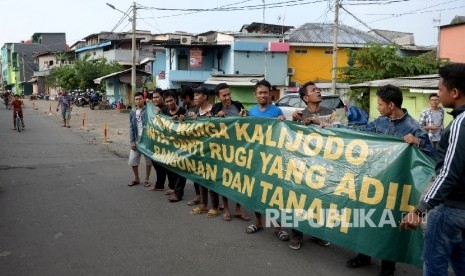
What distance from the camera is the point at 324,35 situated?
3338 centimetres

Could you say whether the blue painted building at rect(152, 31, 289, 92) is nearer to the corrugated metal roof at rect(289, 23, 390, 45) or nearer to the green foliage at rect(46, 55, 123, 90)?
the corrugated metal roof at rect(289, 23, 390, 45)

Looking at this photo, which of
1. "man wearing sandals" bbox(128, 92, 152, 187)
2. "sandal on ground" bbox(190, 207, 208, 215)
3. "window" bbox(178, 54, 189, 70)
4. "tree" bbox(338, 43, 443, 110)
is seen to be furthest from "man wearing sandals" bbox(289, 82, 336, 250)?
"window" bbox(178, 54, 189, 70)

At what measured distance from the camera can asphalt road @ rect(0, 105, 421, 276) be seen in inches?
170

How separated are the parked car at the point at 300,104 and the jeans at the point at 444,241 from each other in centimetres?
1173

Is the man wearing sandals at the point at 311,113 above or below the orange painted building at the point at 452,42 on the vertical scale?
below

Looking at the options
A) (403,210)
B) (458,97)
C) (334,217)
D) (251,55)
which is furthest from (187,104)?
(251,55)

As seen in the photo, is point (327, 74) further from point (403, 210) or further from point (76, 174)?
point (403, 210)

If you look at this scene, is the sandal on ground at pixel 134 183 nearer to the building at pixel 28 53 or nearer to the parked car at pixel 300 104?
the parked car at pixel 300 104

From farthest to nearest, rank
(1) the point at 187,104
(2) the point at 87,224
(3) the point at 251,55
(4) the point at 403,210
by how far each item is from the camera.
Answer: (3) the point at 251,55 < (1) the point at 187,104 < (2) the point at 87,224 < (4) the point at 403,210

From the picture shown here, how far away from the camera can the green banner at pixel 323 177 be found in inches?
147

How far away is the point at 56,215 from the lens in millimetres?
6059

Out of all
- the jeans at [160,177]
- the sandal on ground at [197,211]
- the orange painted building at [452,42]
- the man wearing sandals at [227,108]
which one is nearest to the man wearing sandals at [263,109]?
the man wearing sandals at [227,108]

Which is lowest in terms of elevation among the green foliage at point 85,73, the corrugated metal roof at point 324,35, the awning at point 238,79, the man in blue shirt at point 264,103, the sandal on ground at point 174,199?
the sandal on ground at point 174,199

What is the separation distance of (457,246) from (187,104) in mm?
5304
